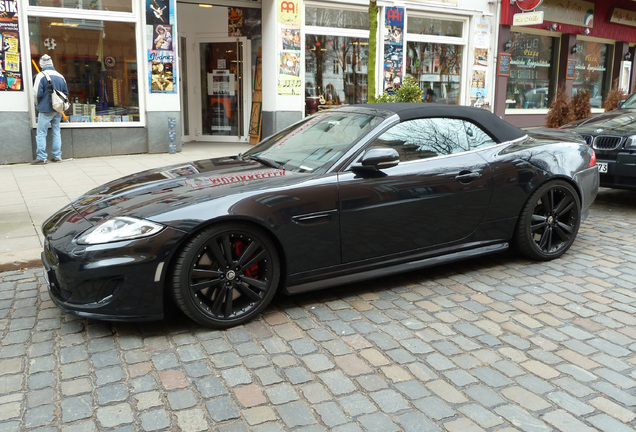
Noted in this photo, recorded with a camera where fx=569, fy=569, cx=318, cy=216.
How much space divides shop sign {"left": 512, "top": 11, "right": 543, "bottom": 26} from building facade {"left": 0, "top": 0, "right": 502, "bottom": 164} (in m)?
0.78

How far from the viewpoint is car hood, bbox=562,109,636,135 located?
7504 mm

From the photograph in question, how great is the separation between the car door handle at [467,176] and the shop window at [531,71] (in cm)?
1404

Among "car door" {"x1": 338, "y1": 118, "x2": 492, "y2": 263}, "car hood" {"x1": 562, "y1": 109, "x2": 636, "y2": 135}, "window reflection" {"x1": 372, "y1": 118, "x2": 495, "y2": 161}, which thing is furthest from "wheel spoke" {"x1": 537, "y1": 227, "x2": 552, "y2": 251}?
"car hood" {"x1": 562, "y1": 109, "x2": 636, "y2": 135}

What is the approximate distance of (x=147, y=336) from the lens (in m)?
3.65

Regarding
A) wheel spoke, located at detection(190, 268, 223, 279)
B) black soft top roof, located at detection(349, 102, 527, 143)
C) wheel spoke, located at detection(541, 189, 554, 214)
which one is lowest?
wheel spoke, located at detection(190, 268, 223, 279)

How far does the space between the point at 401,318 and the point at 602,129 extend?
5.31 m

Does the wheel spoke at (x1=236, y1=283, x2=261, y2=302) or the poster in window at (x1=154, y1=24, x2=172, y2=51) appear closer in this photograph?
the wheel spoke at (x1=236, y1=283, x2=261, y2=302)

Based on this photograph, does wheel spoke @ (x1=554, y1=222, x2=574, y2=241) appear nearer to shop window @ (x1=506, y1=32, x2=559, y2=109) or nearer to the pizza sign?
the pizza sign

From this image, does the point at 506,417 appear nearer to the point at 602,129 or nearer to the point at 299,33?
the point at 602,129

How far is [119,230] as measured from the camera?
349 centimetres

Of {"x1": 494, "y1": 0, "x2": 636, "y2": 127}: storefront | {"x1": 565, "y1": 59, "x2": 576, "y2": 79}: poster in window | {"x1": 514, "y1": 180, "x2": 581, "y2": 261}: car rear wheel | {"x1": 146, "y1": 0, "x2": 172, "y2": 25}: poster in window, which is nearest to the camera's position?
{"x1": 514, "y1": 180, "x2": 581, "y2": 261}: car rear wheel

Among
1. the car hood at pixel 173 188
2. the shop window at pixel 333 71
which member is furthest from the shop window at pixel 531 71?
the car hood at pixel 173 188

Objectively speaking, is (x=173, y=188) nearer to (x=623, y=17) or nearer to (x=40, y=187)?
(x=40, y=187)

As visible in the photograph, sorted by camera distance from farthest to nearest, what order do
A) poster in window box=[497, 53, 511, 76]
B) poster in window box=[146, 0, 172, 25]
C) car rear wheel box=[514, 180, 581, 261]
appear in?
1. poster in window box=[497, 53, 511, 76]
2. poster in window box=[146, 0, 172, 25]
3. car rear wheel box=[514, 180, 581, 261]
